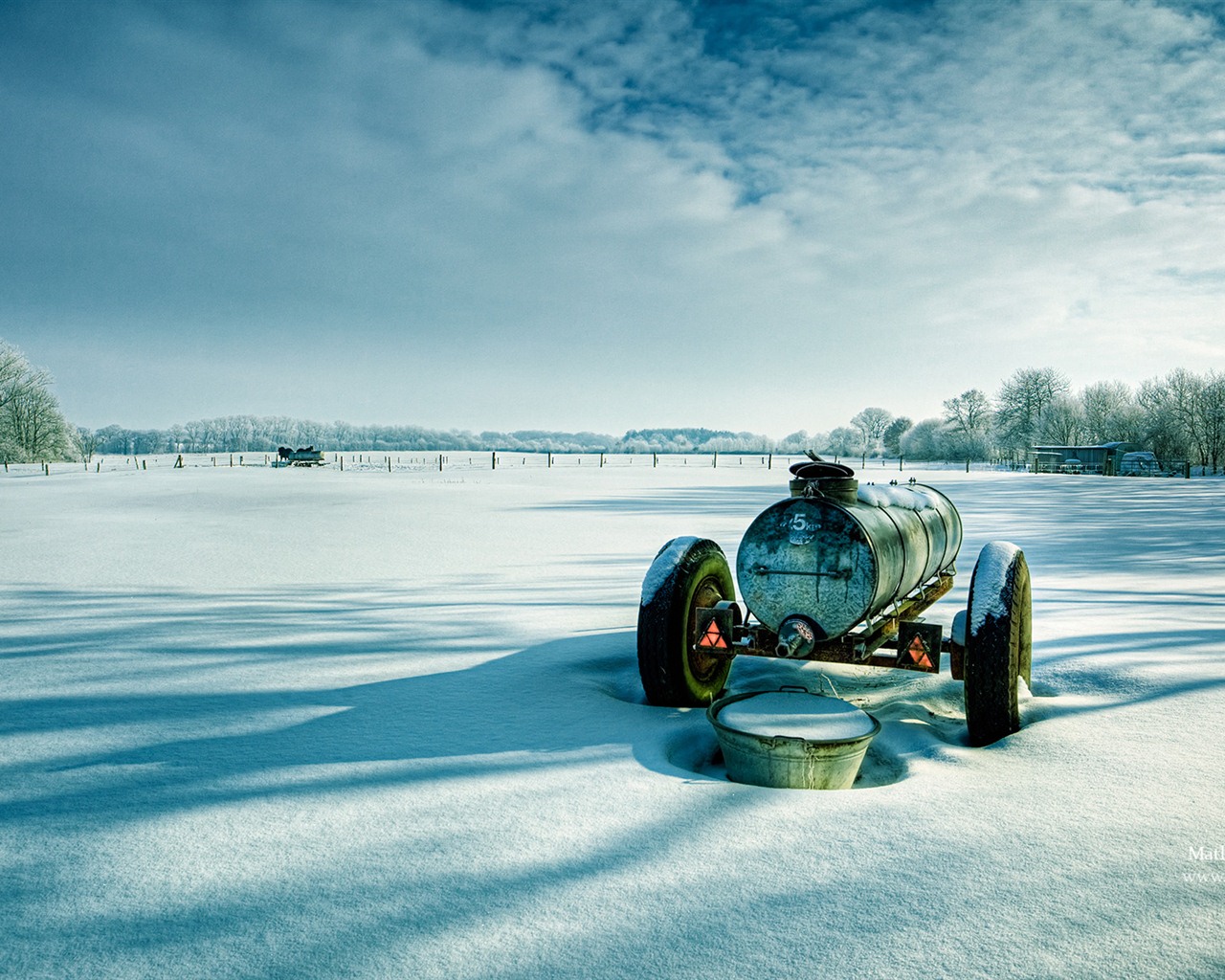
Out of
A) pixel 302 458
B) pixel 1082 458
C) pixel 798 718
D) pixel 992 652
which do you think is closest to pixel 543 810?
pixel 798 718

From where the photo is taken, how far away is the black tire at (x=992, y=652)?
391cm

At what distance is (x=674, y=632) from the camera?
183 inches

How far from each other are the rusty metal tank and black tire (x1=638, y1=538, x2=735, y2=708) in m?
0.39

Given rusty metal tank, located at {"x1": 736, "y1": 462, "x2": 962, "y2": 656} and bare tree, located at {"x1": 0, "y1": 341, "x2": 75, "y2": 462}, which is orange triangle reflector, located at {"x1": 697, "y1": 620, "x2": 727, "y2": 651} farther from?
bare tree, located at {"x1": 0, "y1": 341, "x2": 75, "y2": 462}

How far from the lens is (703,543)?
517 cm

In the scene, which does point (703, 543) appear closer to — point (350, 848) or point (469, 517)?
point (350, 848)

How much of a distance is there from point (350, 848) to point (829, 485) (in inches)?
137

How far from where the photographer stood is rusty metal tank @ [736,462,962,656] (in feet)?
14.4

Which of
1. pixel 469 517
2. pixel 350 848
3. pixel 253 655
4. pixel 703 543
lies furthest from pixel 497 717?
pixel 469 517

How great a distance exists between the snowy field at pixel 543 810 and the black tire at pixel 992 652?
0.18 metres

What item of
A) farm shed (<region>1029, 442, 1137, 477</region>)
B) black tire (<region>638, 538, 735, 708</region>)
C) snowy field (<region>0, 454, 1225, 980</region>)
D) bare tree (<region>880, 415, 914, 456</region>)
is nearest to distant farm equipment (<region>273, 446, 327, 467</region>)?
snowy field (<region>0, 454, 1225, 980</region>)

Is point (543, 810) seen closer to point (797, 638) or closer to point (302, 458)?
point (797, 638)

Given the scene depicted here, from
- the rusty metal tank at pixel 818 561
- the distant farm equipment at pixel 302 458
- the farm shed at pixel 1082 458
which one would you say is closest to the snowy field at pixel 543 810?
the rusty metal tank at pixel 818 561

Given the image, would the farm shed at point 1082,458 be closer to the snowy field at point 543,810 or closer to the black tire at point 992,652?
the snowy field at point 543,810
